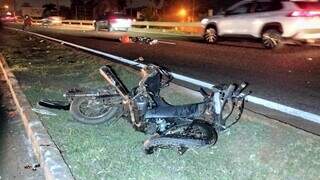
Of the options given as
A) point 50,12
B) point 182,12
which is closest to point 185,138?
point 182,12

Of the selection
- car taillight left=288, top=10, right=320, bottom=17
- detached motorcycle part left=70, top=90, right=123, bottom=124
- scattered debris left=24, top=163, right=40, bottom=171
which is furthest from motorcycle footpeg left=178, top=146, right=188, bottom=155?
car taillight left=288, top=10, right=320, bottom=17

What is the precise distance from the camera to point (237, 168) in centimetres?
500

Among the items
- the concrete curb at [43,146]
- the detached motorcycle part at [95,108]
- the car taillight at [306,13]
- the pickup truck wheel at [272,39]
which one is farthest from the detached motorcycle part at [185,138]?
the car taillight at [306,13]

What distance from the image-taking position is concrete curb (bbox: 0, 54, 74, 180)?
490cm

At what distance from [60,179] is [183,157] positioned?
1.43 m

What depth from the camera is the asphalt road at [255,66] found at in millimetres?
8828

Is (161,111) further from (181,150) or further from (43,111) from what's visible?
(43,111)

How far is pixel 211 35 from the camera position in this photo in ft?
63.4

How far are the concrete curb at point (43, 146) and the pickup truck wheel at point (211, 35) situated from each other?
11732mm

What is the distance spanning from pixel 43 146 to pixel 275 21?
12100mm

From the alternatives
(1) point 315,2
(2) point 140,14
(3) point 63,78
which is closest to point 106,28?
(2) point 140,14

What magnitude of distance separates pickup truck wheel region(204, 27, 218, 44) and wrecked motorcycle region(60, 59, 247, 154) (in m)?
12.5

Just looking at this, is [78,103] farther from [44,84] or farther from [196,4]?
[196,4]

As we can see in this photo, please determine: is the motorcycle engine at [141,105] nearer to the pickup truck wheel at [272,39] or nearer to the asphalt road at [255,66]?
the asphalt road at [255,66]
